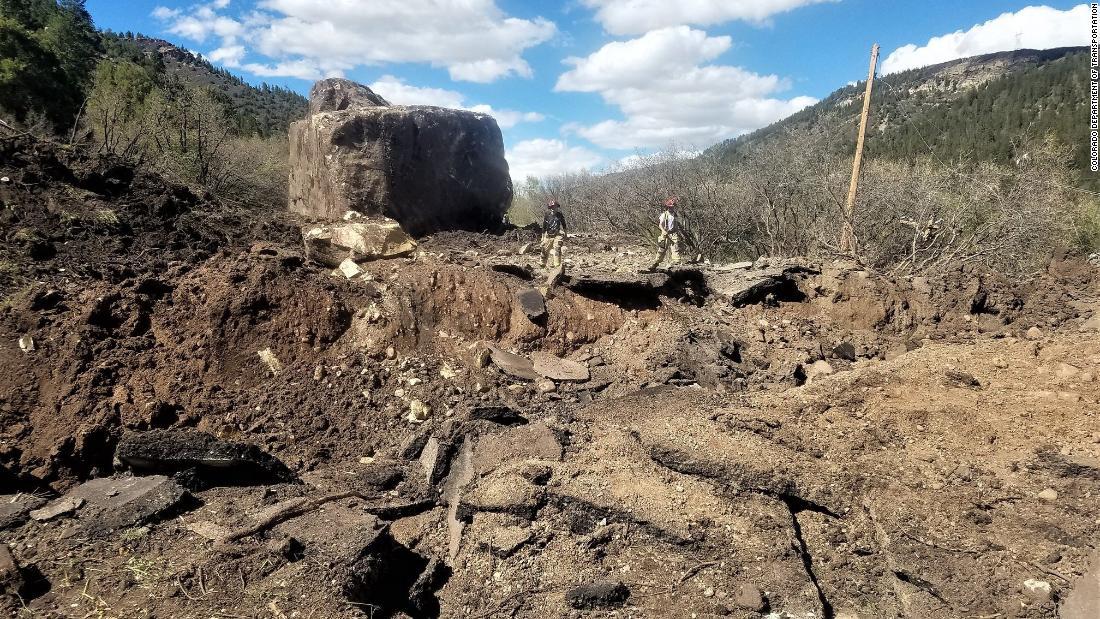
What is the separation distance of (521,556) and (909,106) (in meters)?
20.0

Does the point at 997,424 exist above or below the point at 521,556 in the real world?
above

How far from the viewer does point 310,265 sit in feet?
20.8

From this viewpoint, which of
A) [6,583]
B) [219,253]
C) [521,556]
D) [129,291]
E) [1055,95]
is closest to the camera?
[6,583]

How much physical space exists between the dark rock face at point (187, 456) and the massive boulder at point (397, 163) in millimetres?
5724

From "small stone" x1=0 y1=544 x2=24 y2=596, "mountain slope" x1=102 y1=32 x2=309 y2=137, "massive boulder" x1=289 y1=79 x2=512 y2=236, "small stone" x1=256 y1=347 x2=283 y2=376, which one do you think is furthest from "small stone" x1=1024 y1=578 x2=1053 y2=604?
"mountain slope" x1=102 y1=32 x2=309 y2=137

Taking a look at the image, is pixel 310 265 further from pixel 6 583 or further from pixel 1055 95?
pixel 1055 95

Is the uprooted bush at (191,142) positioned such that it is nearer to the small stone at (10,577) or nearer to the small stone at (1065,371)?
the small stone at (10,577)

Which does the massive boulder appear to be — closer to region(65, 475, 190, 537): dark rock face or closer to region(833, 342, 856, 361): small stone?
region(65, 475, 190, 537): dark rock face

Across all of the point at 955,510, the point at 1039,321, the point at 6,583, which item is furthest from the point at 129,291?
the point at 1039,321

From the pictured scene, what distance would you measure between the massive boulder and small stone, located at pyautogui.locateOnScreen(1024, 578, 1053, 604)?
8.71 meters

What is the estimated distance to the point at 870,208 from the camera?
11.9m

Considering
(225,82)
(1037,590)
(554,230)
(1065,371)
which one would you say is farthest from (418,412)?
(225,82)

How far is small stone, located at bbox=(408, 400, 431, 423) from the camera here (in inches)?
198

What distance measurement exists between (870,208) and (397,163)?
9222mm
